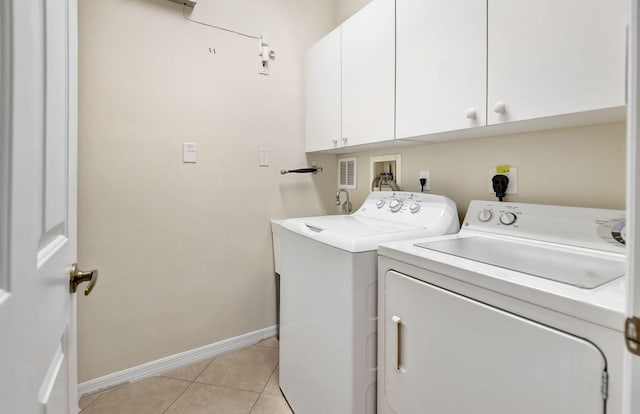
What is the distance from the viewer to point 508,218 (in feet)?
4.00

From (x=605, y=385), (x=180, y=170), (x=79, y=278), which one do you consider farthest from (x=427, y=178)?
(x=79, y=278)

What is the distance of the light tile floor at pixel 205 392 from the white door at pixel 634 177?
155 centimetres

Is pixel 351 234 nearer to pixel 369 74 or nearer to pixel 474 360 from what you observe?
pixel 474 360

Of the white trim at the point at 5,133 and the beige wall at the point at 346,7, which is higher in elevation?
the beige wall at the point at 346,7

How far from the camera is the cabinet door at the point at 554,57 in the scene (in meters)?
0.81

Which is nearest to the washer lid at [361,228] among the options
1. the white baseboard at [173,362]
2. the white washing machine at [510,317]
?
the white washing machine at [510,317]

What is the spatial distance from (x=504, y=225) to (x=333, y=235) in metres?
0.71

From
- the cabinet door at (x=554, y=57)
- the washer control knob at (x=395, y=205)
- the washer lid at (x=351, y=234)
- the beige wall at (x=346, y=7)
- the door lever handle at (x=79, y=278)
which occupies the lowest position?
the door lever handle at (x=79, y=278)

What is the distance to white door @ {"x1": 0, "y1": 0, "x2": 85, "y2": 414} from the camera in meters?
0.35

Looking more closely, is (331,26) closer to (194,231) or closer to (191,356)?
(194,231)

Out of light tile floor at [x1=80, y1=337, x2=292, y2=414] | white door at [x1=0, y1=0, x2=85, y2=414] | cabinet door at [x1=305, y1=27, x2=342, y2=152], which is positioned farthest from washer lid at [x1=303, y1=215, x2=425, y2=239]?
light tile floor at [x1=80, y1=337, x2=292, y2=414]

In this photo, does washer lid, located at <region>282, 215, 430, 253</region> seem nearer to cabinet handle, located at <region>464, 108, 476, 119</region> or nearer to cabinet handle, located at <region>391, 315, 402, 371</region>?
cabinet handle, located at <region>391, 315, 402, 371</region>

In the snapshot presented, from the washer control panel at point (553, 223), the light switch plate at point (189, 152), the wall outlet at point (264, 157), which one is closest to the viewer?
the washer control panel at point (553, 223)

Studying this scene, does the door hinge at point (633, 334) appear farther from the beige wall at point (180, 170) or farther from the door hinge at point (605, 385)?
the beige wall at point (180, 170)
